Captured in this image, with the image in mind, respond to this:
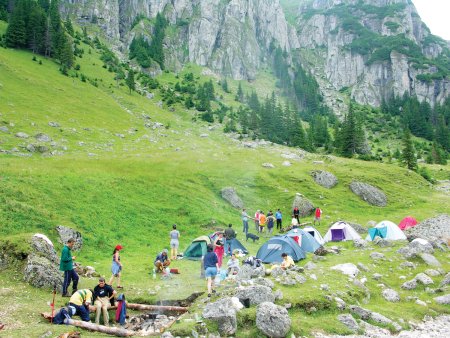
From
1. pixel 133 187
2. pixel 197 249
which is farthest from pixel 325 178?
pixel 197 249

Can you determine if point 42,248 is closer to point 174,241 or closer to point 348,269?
point 174,241

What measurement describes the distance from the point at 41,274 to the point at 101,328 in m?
6.27

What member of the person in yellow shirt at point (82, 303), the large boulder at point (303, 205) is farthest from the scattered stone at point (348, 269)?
the large boulder at point (303, 205)

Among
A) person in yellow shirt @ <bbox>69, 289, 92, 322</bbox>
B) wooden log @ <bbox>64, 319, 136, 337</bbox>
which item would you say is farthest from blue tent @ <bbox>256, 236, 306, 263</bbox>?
person in yellow shirt @ <bbox>69, 289, 92, 322</bbox>

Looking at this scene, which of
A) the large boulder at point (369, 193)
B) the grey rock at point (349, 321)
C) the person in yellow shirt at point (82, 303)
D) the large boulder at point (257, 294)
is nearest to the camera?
the person in yellow shirt at point (82, 303)

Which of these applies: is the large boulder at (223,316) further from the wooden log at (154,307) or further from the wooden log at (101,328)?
the wooden log at (101,328)

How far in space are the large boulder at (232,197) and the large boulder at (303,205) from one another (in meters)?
7.66

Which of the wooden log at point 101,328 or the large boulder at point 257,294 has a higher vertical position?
the large boulder at point 257,294

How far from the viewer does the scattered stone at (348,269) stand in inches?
899

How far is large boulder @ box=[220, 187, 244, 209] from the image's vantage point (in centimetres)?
4816

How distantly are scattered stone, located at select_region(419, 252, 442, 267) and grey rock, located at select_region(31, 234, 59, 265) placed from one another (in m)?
24.5

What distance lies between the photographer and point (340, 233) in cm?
3878

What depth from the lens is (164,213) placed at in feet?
128

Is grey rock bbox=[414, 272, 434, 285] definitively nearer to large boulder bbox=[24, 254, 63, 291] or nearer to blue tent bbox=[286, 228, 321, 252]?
blue tent bbox=[286, 228, 321, 252]
